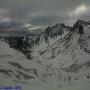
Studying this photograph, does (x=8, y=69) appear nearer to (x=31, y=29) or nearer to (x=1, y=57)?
(x=1, y=57)

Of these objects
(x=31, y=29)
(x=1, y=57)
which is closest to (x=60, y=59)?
(x=31, y=29)

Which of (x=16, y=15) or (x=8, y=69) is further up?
(x=16, y=15)

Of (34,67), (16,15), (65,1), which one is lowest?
(34,67)

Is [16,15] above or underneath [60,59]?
above

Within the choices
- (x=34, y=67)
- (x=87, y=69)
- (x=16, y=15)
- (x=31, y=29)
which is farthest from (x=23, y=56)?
(x=87, y=69)

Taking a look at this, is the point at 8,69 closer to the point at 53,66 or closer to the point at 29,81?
the point at 29,81

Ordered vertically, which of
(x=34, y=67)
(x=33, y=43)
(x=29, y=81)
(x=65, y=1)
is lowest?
Answer: (x=29, y=81)
